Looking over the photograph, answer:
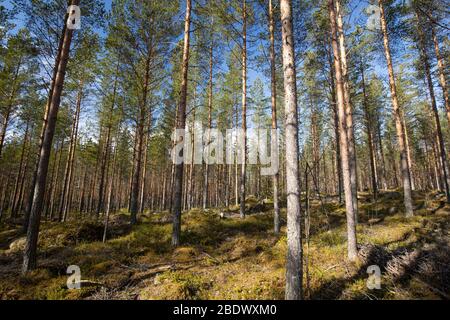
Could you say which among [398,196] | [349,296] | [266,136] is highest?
[266,136]

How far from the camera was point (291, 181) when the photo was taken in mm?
4418

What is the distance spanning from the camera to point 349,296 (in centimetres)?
446

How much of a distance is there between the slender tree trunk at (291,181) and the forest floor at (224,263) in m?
0.41

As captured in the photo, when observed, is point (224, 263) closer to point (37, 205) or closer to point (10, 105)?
point (37, 205)

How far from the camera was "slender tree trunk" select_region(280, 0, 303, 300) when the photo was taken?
4.03 meters

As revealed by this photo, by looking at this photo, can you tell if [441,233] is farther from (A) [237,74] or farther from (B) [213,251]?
(A) [237,74]

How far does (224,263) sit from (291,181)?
3988 mm

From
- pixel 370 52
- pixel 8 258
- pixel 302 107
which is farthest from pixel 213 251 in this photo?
pixel 302 107

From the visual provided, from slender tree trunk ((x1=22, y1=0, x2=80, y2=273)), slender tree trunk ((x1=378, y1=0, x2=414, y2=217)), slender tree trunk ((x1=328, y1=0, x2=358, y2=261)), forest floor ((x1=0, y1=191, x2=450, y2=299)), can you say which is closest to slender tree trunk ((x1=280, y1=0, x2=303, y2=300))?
forest floor ((x1=0, y1=191, x2=450, y2=299))

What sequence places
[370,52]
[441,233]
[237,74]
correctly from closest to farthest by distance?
[441,233]
[370,52]
[237,74]

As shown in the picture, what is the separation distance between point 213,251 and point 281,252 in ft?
8.34

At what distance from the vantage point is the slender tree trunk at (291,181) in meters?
4.03

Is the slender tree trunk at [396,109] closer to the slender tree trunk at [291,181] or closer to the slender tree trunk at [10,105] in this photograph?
the slender tree trunk at [291,181]

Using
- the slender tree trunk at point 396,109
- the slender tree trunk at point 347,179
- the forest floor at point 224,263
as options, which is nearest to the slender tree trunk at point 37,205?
the forest floor at point 224,263
